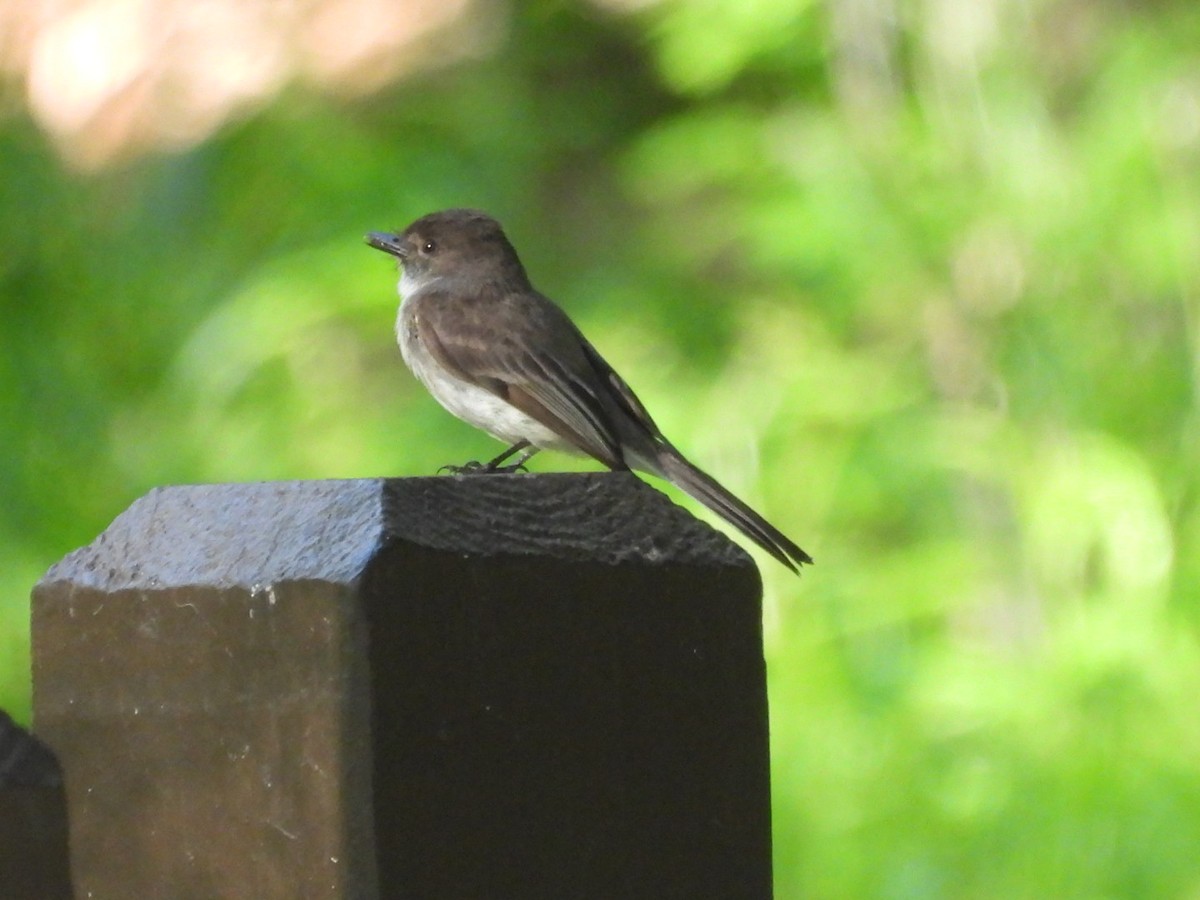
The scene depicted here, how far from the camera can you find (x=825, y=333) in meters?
5.41

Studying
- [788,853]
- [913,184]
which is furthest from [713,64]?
[788,853]

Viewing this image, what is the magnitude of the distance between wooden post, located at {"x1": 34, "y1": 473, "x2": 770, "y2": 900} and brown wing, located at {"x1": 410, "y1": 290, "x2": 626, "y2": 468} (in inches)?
70.6

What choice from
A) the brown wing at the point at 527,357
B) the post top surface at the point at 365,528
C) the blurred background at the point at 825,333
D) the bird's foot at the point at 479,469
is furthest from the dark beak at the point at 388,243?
the post top surface at the point at 365,528

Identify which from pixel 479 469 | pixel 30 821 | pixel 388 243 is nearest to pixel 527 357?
pixel 388 243

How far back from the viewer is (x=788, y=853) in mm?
4566

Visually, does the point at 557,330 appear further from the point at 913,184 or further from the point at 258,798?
the point at 258,798

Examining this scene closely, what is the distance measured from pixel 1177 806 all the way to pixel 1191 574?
638mm

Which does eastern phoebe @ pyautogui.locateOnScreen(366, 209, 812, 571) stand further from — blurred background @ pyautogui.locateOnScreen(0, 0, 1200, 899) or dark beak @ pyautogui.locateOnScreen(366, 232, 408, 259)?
blurred background @ pyautogui.locateOnScreen(0, 0, 1200, 899)

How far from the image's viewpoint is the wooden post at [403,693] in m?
1.21

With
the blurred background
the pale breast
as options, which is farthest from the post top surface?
the blurred background

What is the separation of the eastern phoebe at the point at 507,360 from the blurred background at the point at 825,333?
3.44ft

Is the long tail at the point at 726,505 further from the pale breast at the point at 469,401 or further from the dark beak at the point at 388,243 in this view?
the dark beak at the point at 388,243

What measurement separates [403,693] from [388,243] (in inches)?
121

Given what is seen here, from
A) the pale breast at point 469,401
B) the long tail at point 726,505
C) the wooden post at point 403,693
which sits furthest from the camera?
the pale breast at point 469,401
